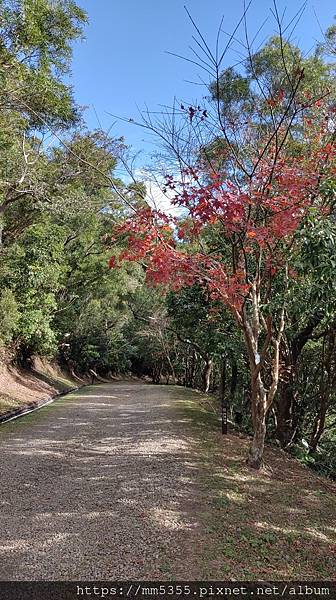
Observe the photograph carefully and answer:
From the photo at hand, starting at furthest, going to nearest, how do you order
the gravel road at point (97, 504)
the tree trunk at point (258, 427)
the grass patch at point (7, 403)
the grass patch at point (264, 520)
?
1. the grass patch at point (7, 403)
2. the tree trunk at point (258, 427)
3. the grass patch at point (264, 520)
4. the gravel road at point (97, 504)

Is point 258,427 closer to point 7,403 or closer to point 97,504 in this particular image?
point 97,504

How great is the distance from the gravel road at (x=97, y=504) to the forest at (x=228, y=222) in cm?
195

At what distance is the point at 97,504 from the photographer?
4.86 m

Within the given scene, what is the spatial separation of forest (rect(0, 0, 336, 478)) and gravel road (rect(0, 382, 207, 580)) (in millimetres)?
1953

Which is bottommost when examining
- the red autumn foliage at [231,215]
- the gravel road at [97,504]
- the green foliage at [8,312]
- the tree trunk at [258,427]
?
the gravel road at [97,504]

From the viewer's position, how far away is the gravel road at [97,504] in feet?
11.6

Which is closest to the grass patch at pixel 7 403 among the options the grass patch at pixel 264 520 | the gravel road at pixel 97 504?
the gravel road at pixel 97 504

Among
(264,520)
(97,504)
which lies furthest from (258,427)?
A: (97,504)

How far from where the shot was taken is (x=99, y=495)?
16.9 ft

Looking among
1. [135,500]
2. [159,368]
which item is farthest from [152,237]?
[159,368]

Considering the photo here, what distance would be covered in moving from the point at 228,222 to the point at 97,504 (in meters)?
3.97

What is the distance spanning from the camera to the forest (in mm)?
5645

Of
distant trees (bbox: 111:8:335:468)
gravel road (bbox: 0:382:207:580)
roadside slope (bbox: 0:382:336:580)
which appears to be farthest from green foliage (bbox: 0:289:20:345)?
distant trees (bbox: 111:8:335:468)

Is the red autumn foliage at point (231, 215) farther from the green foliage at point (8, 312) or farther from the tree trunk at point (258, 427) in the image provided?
the green foliage at point (8, 312)
